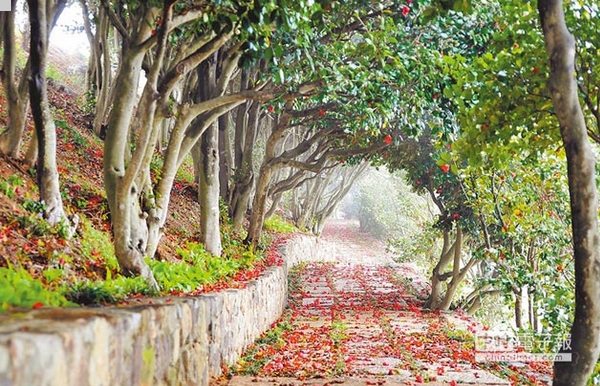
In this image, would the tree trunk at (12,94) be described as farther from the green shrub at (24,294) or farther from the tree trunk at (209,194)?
the green shrub at (24,294)

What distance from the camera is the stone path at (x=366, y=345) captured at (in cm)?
641

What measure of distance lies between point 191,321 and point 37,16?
3.29 meters

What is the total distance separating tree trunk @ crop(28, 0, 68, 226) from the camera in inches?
206

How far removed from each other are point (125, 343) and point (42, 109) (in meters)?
3.14

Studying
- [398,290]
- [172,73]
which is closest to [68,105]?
[172,73]

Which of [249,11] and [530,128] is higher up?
[249,11]

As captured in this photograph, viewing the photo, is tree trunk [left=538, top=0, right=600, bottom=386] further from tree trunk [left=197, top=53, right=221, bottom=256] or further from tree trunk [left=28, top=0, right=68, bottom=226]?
tree trunk [left=197, top=53, right=221, bottom=256]

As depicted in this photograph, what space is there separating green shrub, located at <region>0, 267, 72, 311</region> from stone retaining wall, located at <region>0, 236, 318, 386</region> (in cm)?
35

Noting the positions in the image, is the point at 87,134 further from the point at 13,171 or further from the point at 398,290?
the point at 398,290

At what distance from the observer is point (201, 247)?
895 centimetres

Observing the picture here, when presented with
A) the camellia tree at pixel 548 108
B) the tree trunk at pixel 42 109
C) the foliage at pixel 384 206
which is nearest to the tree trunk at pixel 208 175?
the tree trunk at pixel 42 109

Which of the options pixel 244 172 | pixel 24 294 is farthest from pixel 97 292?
pixel 244 172

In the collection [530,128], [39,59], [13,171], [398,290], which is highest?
[39,59]

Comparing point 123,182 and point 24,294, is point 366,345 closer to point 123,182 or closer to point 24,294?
point 123,182
